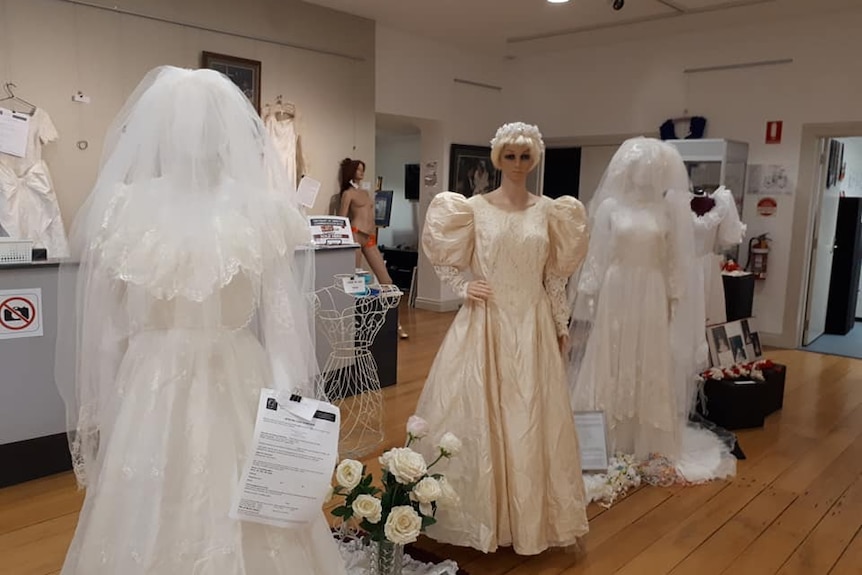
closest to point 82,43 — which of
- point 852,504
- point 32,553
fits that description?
point 32,553

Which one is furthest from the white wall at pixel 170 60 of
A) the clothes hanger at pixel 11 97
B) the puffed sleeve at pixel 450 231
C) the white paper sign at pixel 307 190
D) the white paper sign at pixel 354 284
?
the puffed sleeve at pixel 450 231

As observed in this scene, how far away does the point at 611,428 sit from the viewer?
3529mm

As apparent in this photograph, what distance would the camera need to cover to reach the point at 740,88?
632 cm

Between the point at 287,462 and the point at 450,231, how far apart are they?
131 cm

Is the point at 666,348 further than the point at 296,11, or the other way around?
the point at 296,11

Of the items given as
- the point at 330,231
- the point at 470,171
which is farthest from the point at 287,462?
the point at 470,171

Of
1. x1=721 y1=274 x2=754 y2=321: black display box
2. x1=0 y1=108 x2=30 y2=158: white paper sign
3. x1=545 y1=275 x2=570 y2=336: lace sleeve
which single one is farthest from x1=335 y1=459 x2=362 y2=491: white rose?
x1=721 y1=274 x2=754 y2=321: black display box

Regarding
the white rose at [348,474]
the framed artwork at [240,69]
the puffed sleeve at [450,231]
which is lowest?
the white rose at [348,474]

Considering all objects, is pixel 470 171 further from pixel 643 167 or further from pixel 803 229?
pixel 643 167

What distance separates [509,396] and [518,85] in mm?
6303

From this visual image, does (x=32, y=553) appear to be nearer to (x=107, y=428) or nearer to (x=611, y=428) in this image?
(x=107, y=428)

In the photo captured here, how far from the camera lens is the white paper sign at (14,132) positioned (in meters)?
4.16

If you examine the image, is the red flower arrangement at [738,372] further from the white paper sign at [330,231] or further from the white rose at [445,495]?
the white rose at [445,495]

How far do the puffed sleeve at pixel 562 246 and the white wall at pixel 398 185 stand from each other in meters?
6.77
